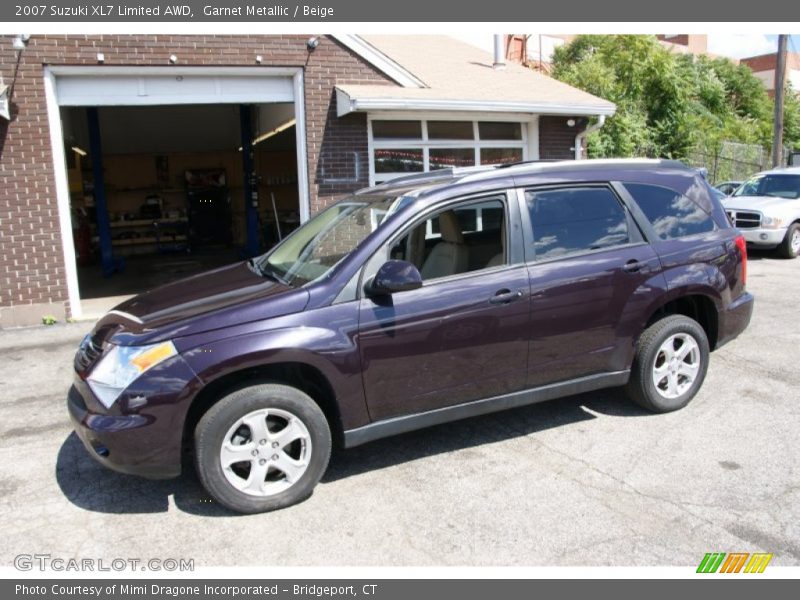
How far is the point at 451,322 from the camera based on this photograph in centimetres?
395

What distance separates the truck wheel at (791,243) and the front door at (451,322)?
1109 cm

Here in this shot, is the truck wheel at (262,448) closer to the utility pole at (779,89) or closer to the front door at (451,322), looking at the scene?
the front door at (451,322)

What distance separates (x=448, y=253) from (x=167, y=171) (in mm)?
17504

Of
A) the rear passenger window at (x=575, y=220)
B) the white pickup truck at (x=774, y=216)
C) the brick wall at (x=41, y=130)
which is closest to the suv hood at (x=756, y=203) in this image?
the white pickup truck at (x=774, y=216)

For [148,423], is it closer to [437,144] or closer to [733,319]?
[733,319]

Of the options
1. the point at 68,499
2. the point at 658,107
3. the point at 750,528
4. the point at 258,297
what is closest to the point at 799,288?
the point at 750,528

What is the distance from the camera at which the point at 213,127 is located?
17.0 metres

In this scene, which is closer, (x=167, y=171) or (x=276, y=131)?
(x=276, y=131)

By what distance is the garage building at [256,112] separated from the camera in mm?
8375

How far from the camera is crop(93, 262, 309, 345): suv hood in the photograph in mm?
3576

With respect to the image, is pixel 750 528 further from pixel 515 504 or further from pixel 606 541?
pixel 515 504

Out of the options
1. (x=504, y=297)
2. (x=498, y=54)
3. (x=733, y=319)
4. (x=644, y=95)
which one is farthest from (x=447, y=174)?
(x=644, y=95)

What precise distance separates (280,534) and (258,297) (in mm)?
1331

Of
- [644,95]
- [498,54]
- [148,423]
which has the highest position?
[644,95]
